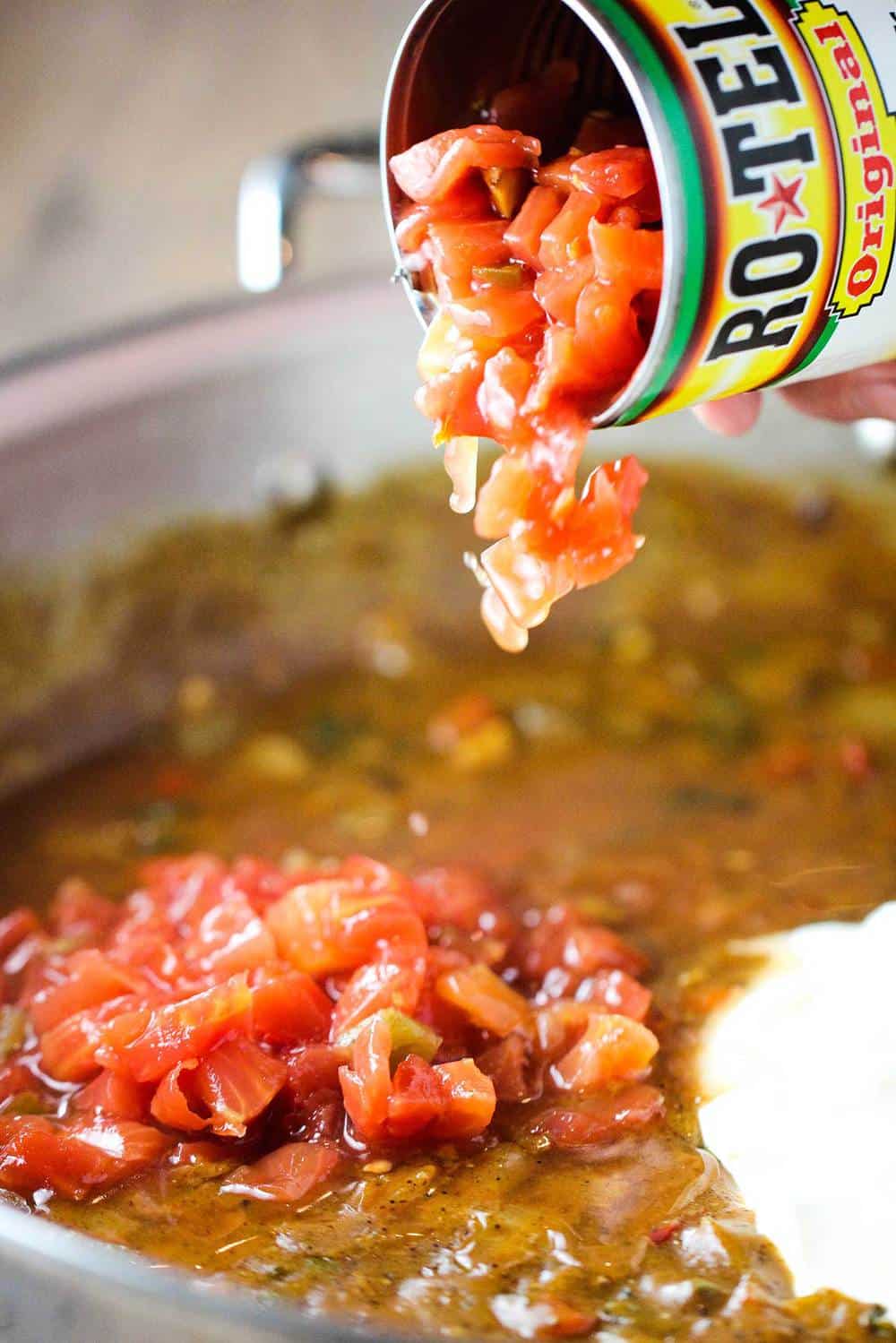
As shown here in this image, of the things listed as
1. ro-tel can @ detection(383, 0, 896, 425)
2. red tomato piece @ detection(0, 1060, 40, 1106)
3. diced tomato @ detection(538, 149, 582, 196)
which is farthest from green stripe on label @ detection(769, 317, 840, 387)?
red tomato piece @ detection(0, 1060, 40, 1106)

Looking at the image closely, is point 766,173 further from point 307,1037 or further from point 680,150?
point 307,1037

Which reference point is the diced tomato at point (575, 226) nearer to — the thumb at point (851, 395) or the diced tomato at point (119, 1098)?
the thumb at point (851, 395)

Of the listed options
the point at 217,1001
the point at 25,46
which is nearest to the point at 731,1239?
the point at 217,1001

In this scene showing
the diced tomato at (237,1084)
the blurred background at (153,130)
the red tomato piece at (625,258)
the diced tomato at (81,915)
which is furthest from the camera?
the blurred background at (153,130)

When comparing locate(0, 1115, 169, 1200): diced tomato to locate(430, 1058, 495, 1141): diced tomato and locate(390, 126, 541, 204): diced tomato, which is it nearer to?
locate(430, 1058, 495, 1141): diced tomato

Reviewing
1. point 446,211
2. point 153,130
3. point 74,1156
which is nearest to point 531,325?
point 446,211

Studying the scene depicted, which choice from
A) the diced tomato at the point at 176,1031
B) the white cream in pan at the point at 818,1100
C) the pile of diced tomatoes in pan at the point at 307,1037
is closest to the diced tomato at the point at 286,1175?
the pile of diced tomatoes in pan at the point at 307,1037
